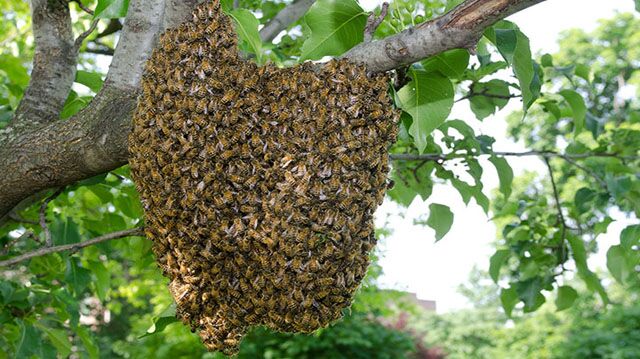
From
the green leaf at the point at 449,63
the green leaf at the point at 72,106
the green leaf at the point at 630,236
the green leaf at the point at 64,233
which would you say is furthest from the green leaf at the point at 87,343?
the green leaf at the point at 630,236

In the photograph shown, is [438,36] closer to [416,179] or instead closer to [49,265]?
[416,179]

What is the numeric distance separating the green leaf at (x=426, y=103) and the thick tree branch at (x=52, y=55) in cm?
135

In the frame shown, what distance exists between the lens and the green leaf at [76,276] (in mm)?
3470

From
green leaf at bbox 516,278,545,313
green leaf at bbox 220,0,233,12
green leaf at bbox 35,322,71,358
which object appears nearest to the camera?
green leaf at bbox 220,0,233,12

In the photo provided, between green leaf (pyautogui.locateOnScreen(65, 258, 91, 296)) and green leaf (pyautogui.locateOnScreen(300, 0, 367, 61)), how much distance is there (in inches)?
75.6

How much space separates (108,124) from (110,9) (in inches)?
14.3

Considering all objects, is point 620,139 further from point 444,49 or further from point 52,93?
point 52,93

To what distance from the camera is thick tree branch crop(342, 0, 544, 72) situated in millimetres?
1776

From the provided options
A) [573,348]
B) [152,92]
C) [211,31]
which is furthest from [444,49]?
[573,348]

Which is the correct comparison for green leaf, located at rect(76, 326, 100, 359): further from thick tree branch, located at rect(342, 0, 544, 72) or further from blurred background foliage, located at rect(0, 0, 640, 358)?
thick tree branch, located at rect(342, 0, 544, 72)

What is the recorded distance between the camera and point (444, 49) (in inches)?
73.9

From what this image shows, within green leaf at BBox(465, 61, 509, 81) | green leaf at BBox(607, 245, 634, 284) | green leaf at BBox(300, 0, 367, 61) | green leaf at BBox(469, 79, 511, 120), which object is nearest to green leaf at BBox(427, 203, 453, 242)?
green leaf at BBox(469, 79, 511, 120)

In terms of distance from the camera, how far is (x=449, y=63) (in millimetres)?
2145

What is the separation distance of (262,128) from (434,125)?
57cm
